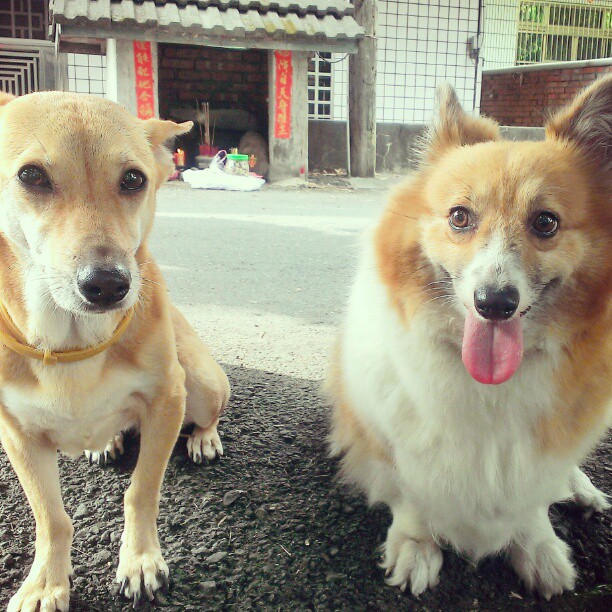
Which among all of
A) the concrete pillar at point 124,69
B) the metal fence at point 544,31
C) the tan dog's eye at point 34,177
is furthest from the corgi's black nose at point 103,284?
the metal fence at point 544,31

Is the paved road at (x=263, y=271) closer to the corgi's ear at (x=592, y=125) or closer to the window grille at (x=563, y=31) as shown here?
the corgi's ear at (x=592, y=125)

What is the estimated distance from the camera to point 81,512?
1.64 metres

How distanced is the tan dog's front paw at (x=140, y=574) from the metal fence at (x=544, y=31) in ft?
37.5

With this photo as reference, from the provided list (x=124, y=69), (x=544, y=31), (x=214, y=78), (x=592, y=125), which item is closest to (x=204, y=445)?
(x=592, y=125)

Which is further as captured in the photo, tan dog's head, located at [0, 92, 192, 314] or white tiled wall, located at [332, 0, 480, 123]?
white tiled wall, located at [332, 0, 480, 123]

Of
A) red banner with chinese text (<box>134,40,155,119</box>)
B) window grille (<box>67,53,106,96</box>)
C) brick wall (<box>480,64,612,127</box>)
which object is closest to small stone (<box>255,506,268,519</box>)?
red banner with chinese text (<box>134,40,155,119</box>)

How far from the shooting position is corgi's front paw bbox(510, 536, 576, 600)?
1.47 meters

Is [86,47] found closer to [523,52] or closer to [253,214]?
[253,214]

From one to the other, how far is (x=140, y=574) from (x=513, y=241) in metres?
1.06

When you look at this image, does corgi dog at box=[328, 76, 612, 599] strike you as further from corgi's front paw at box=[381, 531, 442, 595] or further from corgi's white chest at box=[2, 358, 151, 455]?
corgi's white chest at box=[2, 358, 151, 455]

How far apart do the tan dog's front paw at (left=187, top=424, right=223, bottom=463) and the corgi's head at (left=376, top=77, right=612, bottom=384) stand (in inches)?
29.8

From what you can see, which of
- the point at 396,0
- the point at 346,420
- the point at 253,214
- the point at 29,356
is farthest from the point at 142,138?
the point at 396,0

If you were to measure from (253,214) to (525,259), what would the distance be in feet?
15.9

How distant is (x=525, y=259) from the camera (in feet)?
3.98
